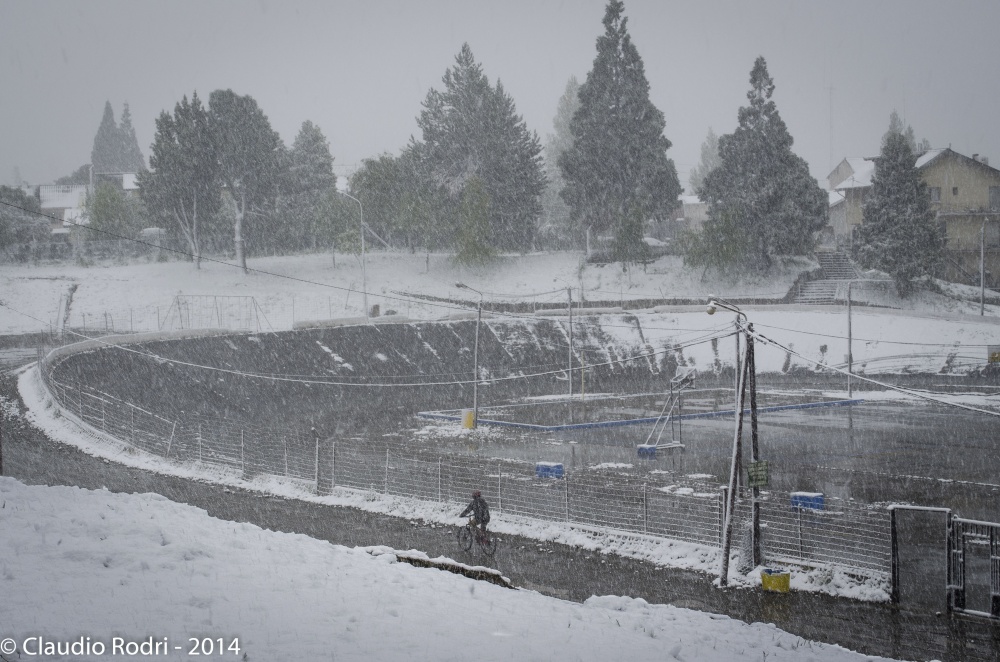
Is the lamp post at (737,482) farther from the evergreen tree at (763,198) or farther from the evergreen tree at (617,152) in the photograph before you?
the evergreen tree at (617,152)

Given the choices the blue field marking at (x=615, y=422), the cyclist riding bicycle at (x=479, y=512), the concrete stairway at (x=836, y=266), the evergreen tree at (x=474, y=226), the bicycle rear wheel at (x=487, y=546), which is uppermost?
the evergreen tree at (x=474, y=226)

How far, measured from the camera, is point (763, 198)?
7031 centimetres

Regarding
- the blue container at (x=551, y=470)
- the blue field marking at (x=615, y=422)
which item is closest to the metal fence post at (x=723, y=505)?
the blue container at (x=551, y=470)

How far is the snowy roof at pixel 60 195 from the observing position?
306ft

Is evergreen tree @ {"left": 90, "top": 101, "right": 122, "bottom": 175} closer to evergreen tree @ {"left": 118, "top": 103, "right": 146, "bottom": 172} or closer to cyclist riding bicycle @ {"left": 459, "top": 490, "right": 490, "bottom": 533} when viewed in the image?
evergreen tree @ {"left": 118, "top": 103, "right": 146, "bottom": 172}

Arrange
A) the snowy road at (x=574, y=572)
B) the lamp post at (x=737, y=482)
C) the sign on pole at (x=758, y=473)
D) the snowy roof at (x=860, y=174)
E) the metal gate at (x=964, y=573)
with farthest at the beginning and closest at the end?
the snowy roof at (x=860, y=174) → the sign on pole at (x=758, y=473) → the lamp post at (x=737, y=482) → the metal gate at (x=964, y=573) → the snowy road at (x=574, y=572)

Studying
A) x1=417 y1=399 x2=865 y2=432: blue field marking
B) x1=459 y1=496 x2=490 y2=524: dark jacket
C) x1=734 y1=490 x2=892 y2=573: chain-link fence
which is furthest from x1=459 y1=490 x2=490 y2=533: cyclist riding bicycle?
x1=417 y1=399 x2=865 y2=432: blue field marking

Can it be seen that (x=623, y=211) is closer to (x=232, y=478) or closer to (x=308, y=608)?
(x=232, y=478)

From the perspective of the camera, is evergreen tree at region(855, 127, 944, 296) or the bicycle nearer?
the bicycle

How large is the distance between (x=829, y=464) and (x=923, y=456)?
416 centimetres

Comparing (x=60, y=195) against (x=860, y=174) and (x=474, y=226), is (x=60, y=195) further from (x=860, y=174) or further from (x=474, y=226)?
(x=860, y=174)

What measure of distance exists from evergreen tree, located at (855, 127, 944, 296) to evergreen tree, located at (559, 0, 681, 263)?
18043 millimetres

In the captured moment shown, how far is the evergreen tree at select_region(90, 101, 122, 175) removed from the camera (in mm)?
131375

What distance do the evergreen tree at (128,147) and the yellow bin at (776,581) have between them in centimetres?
13527
